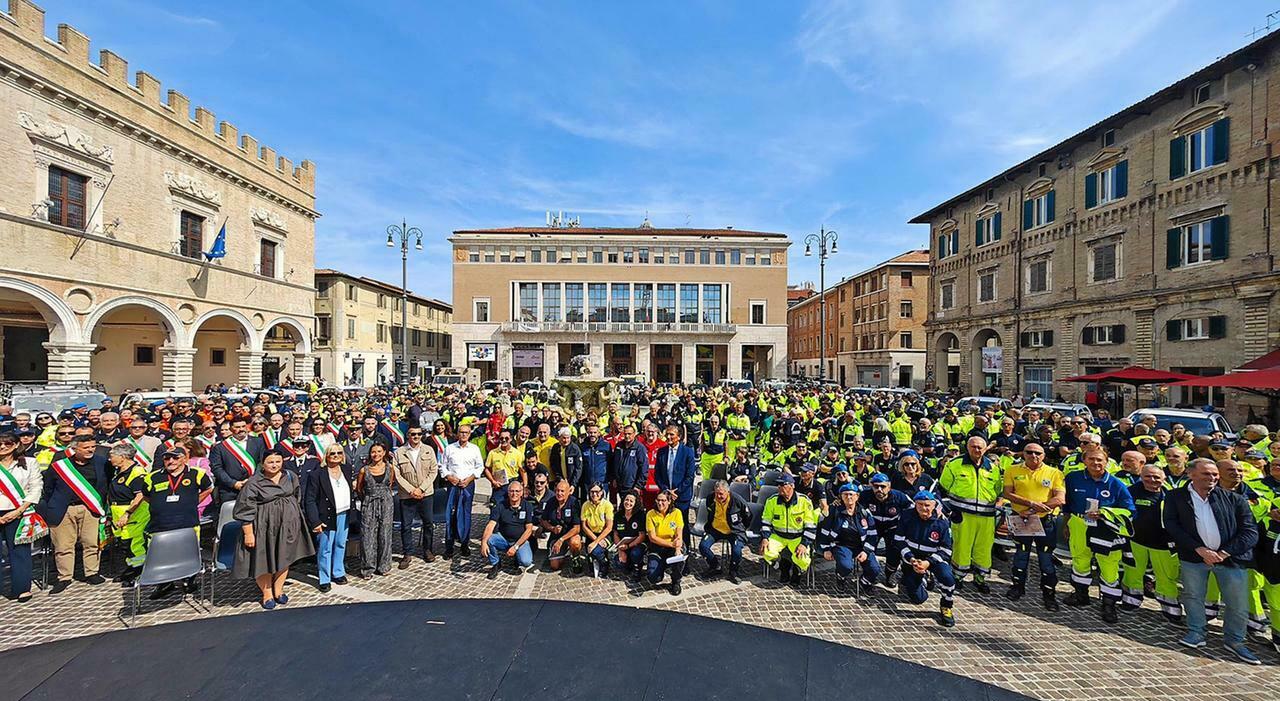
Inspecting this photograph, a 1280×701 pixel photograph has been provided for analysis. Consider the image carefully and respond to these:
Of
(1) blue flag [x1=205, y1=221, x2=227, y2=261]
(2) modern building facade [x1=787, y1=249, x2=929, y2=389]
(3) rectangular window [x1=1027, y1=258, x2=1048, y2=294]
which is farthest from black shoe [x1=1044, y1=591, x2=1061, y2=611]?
(2) modern building facade [x1=787, y1=249, x2=929, y2=389]

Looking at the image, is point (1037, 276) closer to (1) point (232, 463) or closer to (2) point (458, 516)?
(2) point (458, 516)

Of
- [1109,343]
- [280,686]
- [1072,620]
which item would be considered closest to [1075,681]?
[1072,620]

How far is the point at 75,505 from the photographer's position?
19.6 feet

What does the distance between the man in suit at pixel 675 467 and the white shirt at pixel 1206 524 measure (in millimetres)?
5180

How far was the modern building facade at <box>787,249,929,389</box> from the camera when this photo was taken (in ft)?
148

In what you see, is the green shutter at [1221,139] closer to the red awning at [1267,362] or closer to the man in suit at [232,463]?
the red awning at [1267,362]

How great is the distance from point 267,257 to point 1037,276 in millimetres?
42052

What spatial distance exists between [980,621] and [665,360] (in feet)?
175

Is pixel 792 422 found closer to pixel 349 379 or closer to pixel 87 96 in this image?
pixel 87 96

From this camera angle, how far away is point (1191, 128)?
68.7 feet

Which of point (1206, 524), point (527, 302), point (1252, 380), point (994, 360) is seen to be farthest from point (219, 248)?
point (994, 360)

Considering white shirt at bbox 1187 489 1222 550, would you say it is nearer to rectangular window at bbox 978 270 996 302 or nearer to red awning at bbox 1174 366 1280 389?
red awning at bbox 1174 366 1280 389

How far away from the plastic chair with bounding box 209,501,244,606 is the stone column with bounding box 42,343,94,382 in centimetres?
1941

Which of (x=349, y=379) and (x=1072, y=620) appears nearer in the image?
(x=1072, y=620)
